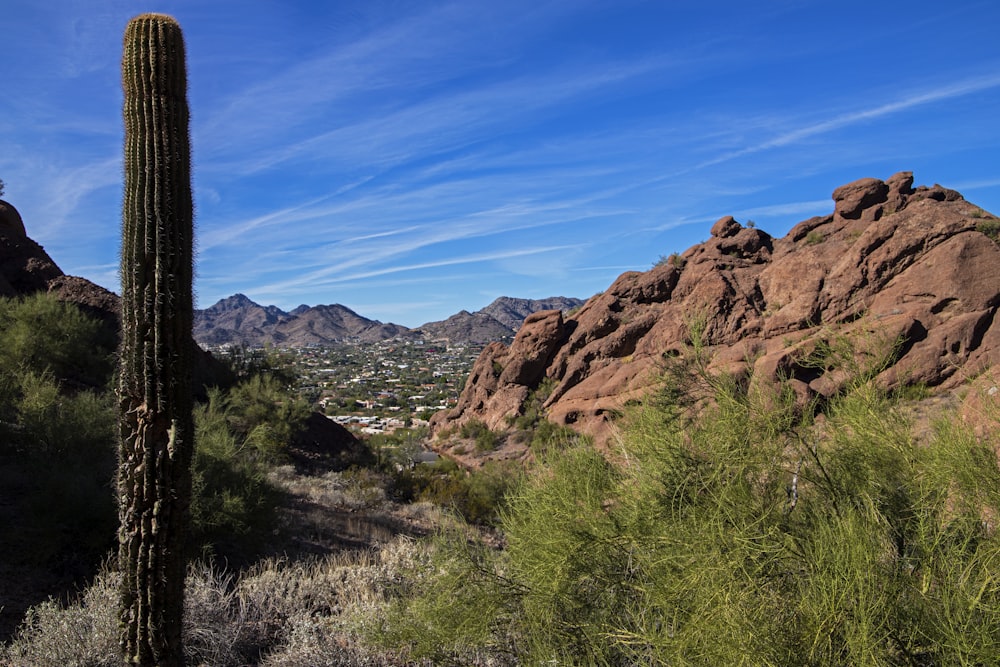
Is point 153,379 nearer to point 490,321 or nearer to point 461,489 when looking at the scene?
point 461,489

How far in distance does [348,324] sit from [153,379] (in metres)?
134

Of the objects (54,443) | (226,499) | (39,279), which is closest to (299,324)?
(39,279)

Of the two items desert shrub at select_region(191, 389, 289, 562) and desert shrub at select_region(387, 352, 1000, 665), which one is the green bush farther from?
desert shrub at select_region(387, 352, 1000, 665)

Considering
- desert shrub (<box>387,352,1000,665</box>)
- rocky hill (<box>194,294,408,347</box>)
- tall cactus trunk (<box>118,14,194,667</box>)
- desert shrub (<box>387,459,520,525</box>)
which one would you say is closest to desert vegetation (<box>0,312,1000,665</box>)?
desert shrub (<box>387,352,1000,665</box>)

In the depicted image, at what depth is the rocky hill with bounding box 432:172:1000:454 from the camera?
22.2 m

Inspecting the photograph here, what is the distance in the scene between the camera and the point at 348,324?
134875mm

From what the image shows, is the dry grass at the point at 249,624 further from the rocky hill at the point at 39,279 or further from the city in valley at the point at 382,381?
the rocky hill at the point at 39,279

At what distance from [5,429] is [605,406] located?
22408 mm

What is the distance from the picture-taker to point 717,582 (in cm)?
340

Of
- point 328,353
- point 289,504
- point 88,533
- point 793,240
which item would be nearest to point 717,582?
point 88,533

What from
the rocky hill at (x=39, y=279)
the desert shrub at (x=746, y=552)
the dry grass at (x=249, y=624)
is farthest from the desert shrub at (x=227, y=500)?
the rocky hill at (x=39, y=279)

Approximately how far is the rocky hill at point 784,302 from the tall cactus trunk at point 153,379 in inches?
521

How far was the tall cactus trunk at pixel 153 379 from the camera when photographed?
15.1 ft

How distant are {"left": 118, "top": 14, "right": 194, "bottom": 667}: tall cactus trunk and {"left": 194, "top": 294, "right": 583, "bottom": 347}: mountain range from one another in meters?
96.0
